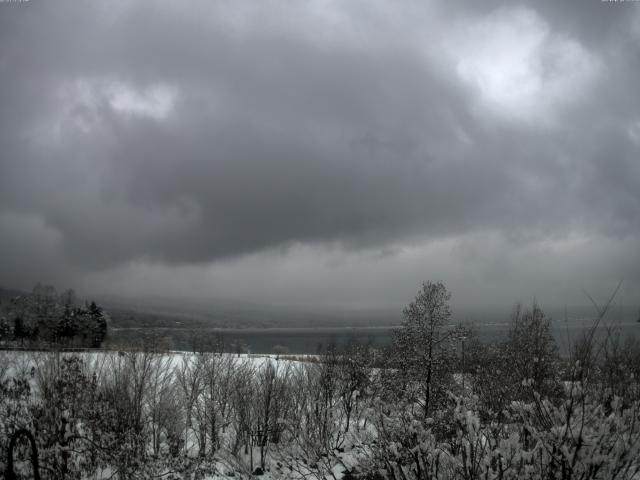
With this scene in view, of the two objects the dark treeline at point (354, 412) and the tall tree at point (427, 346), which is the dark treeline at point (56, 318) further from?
the tall tree at point (427, 346)

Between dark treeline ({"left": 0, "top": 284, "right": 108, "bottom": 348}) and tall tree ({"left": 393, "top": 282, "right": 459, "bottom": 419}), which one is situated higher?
tall tree ({"left": 393, "top": 282, "right": 459, "bottom": 419})

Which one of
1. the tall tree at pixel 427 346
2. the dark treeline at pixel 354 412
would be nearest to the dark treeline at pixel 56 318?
the dark treeline at pixel 354 412

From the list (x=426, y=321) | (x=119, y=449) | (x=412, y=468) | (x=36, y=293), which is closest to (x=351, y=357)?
(x=426, y=321)

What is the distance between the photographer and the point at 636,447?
19.9 ft

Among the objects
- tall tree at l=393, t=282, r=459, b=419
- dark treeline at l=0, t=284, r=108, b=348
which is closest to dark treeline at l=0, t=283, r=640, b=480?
tall tree at l=393, t=282, r=459, b=419

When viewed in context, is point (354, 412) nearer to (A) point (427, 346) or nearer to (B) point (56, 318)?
(A) point (427, 346)

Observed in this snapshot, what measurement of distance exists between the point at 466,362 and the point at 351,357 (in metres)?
14.4

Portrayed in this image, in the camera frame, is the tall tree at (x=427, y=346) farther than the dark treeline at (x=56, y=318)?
No

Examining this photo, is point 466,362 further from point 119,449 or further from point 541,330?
point 119,449

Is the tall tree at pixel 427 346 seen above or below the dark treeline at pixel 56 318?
above

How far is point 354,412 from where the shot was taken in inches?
1198

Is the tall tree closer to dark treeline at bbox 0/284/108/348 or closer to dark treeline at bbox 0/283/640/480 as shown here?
dark treeline at bbox 0/283/640/480

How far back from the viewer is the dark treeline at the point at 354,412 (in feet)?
23.8

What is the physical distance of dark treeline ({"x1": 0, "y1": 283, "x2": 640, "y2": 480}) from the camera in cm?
726
